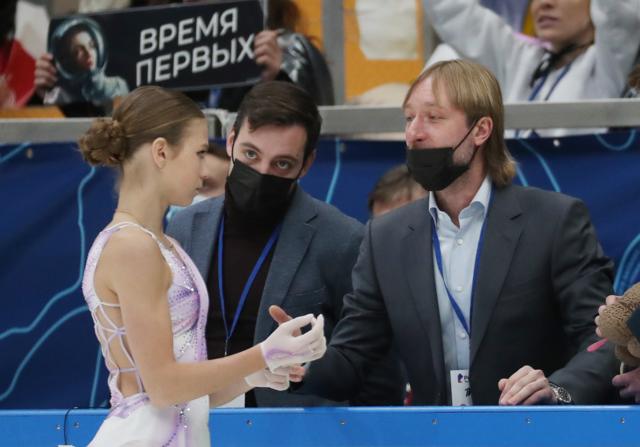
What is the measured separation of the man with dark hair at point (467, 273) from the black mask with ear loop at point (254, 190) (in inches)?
13.7

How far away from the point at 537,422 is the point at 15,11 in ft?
14.1

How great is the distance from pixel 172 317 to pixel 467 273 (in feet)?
3.74

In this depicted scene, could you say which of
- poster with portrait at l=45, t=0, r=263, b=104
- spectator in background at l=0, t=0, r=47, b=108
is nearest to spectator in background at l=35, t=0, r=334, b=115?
poster with portrait at l=45, t=0, r=263, b=104

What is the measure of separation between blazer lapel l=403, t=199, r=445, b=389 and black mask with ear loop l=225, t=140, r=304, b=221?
1.60 feet

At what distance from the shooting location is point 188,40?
16.5 ft

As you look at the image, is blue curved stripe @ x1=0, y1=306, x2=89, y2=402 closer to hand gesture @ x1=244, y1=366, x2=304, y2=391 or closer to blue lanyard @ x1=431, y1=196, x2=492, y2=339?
blue lanyard @ x1=431, y1=196, x2=492, y2=339

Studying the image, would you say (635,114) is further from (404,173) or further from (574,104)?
(404,173)

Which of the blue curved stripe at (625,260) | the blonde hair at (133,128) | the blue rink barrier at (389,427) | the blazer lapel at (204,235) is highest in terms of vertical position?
the blonde hair at (133,128)

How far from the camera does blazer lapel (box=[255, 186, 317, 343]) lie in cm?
410

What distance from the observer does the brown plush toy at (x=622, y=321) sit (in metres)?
3.25

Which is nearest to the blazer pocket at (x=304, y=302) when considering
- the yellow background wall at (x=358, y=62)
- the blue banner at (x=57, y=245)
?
the blue banner at (x=57, y=245)

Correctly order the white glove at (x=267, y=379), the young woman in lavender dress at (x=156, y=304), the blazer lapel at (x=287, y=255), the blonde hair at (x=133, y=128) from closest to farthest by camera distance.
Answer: the young woman in lavender dress at (x=156, y=304), the blonde hair at (x=133, y=128), the white glove at (x=267, y=379), the blazer lapel at (x=287, y=255)

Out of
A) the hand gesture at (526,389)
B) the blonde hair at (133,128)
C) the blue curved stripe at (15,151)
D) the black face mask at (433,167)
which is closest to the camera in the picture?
the blonde hair at (133,128)

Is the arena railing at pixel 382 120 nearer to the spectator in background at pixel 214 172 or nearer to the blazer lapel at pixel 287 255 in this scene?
the spectator in background at pixel 214 172
